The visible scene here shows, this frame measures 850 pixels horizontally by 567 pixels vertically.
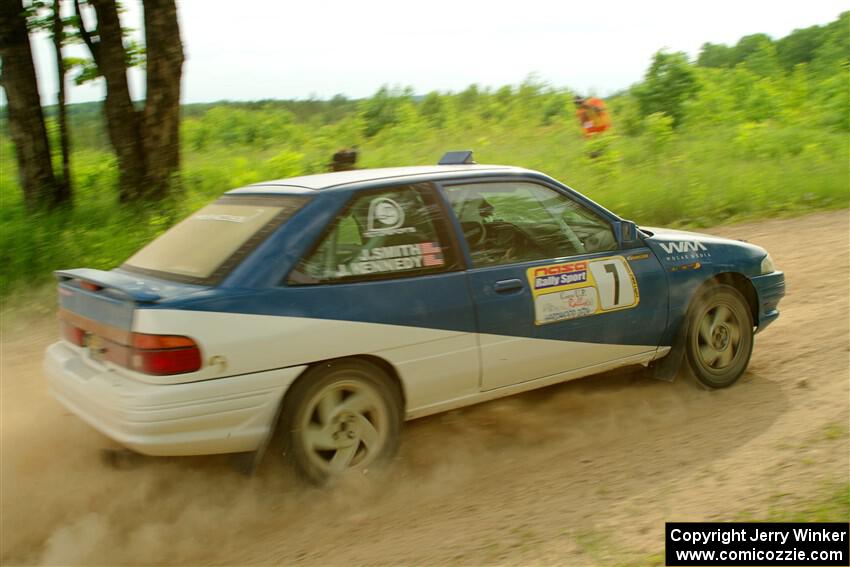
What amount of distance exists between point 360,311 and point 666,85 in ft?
64.5

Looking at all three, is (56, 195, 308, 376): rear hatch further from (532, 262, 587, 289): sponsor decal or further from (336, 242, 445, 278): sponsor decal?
(532, 262, 587, 289): sponsor decal

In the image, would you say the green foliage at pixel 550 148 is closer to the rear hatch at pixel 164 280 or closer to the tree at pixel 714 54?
the rear hatch at pixel 164 280

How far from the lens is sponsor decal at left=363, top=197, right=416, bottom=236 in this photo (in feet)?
14.7

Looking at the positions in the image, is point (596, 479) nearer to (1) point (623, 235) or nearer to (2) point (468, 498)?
(2) point (468, 498)

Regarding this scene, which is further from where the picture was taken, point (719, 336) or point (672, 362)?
point (719, 336)

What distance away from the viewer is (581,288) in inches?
197

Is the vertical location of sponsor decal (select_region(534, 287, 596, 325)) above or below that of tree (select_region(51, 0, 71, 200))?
below

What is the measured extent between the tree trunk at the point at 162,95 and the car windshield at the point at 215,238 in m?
6.08

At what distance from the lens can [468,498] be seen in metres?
4.30

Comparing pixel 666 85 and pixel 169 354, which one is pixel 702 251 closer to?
pixel 169 354

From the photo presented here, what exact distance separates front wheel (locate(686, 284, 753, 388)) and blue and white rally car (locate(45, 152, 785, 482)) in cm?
4

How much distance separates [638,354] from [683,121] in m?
16.6

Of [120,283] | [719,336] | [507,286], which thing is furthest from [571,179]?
[120,283]

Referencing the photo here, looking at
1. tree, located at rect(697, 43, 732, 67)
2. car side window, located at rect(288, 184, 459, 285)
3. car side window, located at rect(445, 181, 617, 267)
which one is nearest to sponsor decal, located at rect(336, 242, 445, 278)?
car side window, located at rect(288, 184, 459, 285)
